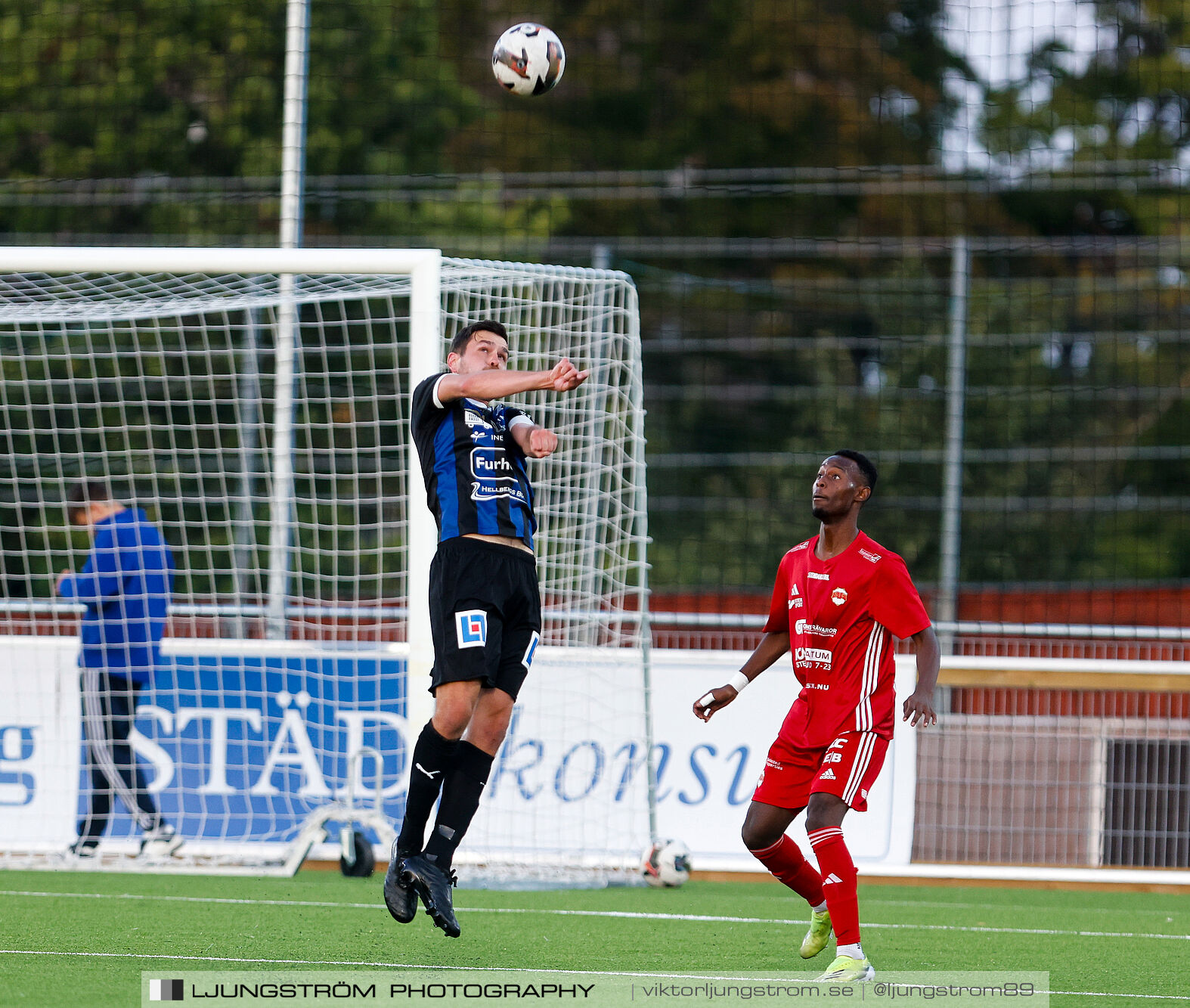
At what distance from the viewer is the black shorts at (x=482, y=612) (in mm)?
5742

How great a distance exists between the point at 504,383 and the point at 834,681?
1.61 m

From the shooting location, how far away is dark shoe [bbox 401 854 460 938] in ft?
17.1

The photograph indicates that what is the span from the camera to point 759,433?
66.0 feet

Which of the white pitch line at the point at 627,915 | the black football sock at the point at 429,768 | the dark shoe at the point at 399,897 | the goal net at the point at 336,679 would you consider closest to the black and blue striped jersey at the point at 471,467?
the black football sock at the point at 429,768

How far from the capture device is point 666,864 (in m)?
8.43

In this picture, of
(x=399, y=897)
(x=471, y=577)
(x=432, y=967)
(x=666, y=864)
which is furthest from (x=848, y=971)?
(x=666, y=864)

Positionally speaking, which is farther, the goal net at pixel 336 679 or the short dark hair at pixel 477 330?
the goal net at pixel 336 679

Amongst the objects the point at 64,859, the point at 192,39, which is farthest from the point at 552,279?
the point at 192,39

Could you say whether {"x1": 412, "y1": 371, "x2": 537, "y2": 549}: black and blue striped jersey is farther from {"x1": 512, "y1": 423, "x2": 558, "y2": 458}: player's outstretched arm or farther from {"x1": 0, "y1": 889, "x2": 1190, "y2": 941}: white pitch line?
{"x1": 0, "y1": 889, "x2": 1190, "y2": 941}: white pitch line

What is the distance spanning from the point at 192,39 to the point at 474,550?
16269 mm

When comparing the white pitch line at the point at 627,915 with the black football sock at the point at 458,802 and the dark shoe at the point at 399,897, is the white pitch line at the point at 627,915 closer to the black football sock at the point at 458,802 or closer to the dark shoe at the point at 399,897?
the black football sock at the point at 458,802

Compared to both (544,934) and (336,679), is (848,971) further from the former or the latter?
(336,679)

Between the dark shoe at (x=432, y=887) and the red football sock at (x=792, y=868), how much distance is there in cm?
123

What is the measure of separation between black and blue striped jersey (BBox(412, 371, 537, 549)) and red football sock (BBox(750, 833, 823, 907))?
4.72ft
